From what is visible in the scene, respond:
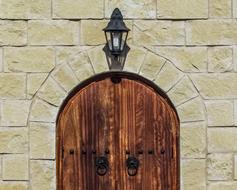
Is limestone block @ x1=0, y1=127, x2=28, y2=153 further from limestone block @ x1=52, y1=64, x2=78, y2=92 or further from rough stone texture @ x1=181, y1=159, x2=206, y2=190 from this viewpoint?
rough stone texture @ x1=181, y1=159, x2=206, y2=190

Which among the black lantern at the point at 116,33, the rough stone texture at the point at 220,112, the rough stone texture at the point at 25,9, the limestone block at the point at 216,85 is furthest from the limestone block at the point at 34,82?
the rough stone texture at the point at 220,112

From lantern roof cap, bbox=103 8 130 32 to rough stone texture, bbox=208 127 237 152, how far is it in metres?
1.12

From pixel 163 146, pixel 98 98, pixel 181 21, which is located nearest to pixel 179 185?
pixel 163 146

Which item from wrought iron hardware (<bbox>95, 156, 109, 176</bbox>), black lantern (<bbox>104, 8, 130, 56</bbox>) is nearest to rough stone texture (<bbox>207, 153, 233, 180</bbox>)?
wrought iron hardware (<bbox>95, 156, 109, 176</bbox>)

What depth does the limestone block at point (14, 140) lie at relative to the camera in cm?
618

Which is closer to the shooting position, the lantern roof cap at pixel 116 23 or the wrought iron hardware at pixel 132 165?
the lantern roof cap at pixel 116 23

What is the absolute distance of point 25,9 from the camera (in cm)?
621

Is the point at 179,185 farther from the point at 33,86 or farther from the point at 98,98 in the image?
the point at 33,86

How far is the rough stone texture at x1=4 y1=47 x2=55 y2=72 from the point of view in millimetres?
6203

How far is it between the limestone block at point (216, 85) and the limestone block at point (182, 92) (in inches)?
2.0

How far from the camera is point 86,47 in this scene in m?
6.20

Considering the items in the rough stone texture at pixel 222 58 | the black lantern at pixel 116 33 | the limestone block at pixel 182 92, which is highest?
the black lantern at pixel 116 33

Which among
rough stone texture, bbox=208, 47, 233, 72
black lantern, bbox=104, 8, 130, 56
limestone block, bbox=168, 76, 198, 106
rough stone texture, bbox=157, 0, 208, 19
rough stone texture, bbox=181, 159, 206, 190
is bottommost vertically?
rough stone texture, bbox=181, 159, 206, 190

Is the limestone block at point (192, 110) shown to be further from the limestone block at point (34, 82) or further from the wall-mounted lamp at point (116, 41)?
the limestone block at point (34, 82)
